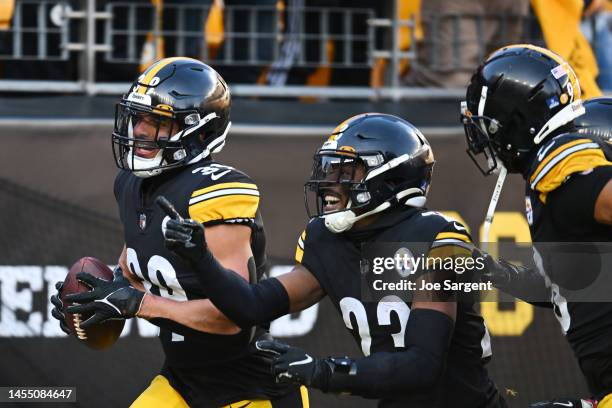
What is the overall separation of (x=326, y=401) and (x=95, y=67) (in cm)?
217

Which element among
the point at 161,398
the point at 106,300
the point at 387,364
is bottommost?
the point at 161,398

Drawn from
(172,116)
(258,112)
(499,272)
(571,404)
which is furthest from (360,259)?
(258,112)

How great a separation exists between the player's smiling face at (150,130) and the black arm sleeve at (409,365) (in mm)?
1297

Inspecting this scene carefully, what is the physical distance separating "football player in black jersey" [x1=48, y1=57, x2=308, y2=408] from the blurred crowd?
186 cm

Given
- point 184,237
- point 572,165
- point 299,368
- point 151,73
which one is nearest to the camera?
point 299,368

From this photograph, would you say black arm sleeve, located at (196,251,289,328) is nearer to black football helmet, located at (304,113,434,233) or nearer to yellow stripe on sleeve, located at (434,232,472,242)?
black football helmet, located at (304,113,434,233)

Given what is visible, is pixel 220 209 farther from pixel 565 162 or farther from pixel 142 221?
pixel 565 162

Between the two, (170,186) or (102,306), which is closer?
(102,306)

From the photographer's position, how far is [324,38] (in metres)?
6.54

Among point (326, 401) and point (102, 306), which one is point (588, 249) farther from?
point (326, 401)

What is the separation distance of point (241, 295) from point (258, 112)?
266 centimetres

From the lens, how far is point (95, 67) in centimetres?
645

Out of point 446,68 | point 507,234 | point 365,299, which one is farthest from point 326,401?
point 365,299

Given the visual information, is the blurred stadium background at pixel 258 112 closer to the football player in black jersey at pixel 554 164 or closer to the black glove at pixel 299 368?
the football player in black jersey at pixel 554 164
